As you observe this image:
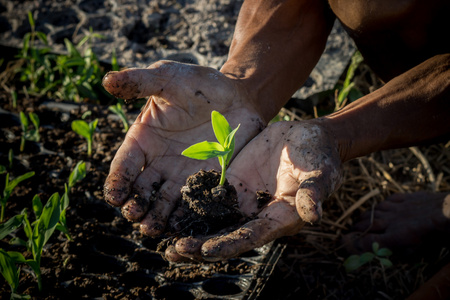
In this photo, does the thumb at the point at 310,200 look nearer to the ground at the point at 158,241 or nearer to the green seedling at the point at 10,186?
the ground at the point at 158,241

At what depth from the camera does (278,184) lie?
1412 mm

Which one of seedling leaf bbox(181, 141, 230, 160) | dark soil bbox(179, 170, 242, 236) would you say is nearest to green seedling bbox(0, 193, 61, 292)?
dark soil bbox(179, 170, 242, 236)

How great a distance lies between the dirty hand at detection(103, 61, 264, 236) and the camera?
4.57 feet

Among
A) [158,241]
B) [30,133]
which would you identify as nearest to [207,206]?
[158,241]

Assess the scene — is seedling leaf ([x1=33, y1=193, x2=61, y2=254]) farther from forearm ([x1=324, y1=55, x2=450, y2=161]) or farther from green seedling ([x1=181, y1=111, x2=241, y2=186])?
forearm ([x1=324, y1=55, x2=450, y2=161])

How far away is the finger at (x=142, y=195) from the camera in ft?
4.44

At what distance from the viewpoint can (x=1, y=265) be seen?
1.33m

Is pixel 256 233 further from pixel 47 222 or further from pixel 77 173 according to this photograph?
pixel 77 173

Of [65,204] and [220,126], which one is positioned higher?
[220,126]

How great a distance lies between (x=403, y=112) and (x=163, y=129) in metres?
0.94

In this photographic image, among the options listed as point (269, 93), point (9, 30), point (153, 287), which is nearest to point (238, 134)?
point (269, 93)

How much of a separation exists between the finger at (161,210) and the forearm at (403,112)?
63 centimetres

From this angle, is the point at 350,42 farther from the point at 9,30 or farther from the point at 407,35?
the point at 9,30

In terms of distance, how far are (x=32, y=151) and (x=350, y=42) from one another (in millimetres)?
2133
